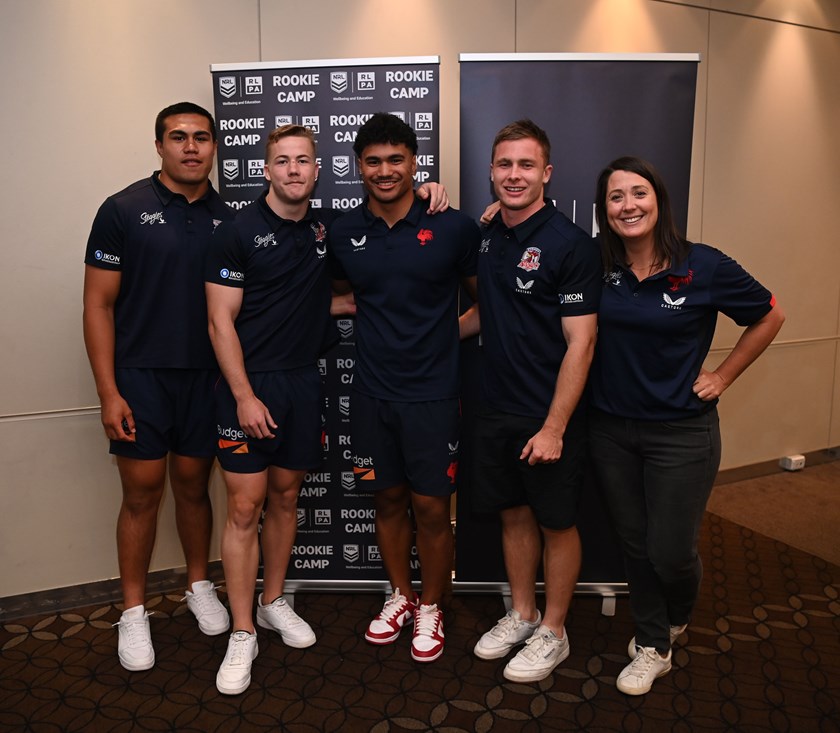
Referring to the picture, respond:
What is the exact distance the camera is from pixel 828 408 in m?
4.87

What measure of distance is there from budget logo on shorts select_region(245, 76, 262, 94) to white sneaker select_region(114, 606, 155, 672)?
2025 millimetres

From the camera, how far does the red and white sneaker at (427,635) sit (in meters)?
2.48

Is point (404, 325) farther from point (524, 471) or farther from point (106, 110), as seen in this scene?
point (106, 110)

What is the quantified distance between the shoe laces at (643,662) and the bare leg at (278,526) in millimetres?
1296

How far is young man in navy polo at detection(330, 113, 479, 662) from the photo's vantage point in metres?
2.32

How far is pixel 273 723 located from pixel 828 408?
4373 millimetres

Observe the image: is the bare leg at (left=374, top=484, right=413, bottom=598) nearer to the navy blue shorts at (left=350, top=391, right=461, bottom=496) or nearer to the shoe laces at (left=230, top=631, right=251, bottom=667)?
the navy blue shorts at (left=350, top=391, right=461, bottom=496)

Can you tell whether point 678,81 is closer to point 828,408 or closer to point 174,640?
point 174,640

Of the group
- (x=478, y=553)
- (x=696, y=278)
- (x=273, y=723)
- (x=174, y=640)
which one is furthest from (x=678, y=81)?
(x=174, y=640)

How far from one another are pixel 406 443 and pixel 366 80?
4.64ft

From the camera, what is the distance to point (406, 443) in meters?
2.38

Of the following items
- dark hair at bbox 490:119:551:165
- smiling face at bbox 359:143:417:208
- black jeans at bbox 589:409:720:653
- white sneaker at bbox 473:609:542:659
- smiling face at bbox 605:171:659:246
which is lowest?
white sneaker at bbox 473:609:542:659

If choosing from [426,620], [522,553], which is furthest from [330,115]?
[426,620]

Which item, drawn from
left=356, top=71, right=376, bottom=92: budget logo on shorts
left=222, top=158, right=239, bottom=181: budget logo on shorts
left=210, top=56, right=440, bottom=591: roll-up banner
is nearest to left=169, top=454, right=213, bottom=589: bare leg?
left=210, top=56, right=440, bottom=591: roll-up banner
